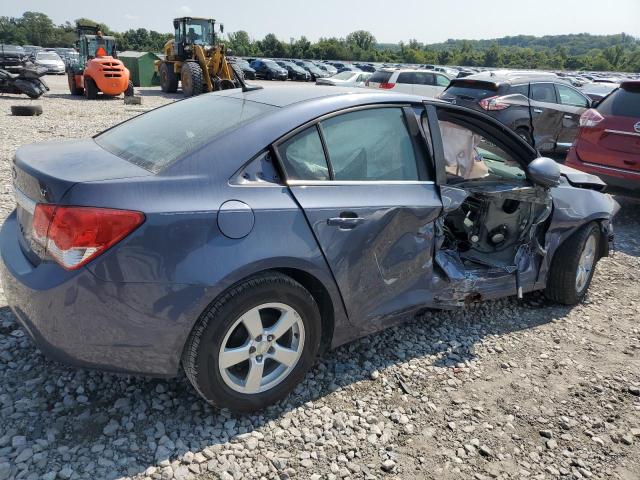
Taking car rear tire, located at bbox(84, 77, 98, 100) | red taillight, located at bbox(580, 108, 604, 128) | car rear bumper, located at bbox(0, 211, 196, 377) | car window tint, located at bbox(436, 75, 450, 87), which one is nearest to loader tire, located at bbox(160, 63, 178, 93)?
car rear tire, located at bbox(84, 77, 98, 100)

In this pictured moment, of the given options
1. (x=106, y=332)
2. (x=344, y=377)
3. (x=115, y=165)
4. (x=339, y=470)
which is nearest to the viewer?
(x=106, y=332)

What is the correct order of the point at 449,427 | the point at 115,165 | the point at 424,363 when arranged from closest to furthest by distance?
the point at 115,165
the point at 449,427
the point at 424,363

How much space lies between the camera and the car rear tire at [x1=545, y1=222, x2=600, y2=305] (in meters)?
3.96

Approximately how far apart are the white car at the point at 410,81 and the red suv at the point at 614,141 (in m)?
10.3

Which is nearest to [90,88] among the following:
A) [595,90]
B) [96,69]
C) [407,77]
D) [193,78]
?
[96,69]

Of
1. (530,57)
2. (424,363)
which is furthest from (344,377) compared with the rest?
(530,57)

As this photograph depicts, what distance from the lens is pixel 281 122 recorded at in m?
2.62

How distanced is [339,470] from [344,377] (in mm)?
704

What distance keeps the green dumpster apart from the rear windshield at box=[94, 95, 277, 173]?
27.8 metres

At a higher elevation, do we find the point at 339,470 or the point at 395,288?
the point at 395,288

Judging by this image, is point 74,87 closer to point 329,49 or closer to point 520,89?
point 520,89

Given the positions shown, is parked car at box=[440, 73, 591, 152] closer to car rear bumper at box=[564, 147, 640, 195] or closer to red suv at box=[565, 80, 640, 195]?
red suv at box=[565, 80, 640, 195]

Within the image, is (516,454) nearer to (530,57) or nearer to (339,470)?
(339,470)

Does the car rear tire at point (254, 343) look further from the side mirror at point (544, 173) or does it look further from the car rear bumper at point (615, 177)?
the car rear bumper at point (615, 177)
